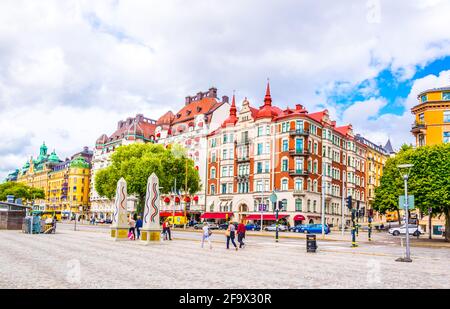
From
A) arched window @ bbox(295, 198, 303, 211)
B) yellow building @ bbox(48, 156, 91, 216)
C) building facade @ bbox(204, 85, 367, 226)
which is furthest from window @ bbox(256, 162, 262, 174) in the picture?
yellow building @ bbox(48, 156, 91, 216)

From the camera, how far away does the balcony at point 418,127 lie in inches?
2544

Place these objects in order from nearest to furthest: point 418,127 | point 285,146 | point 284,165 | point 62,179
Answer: point 418,127, point 284,165, point 285,146, point 62,179

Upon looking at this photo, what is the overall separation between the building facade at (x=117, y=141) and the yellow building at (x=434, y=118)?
61064mm

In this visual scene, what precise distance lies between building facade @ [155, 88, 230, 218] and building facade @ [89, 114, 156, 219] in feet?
30.3

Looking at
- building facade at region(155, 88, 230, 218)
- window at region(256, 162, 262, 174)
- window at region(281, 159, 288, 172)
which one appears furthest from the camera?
building facade at region(155, 88, 230, 218)

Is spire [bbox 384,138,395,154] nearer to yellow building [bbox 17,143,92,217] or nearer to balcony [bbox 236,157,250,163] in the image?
balcony [bbox 236,157,250,163]

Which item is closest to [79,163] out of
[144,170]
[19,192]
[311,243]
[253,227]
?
[19,192]

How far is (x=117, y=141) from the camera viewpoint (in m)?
117

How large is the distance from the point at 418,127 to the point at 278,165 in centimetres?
2163

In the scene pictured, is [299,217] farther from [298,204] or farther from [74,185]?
[74,185]

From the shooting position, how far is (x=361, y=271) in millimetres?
16031

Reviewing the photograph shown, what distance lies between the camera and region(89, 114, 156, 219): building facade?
109875 millimetres

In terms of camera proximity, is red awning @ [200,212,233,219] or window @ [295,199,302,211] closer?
window @ [295,199,302,211]
